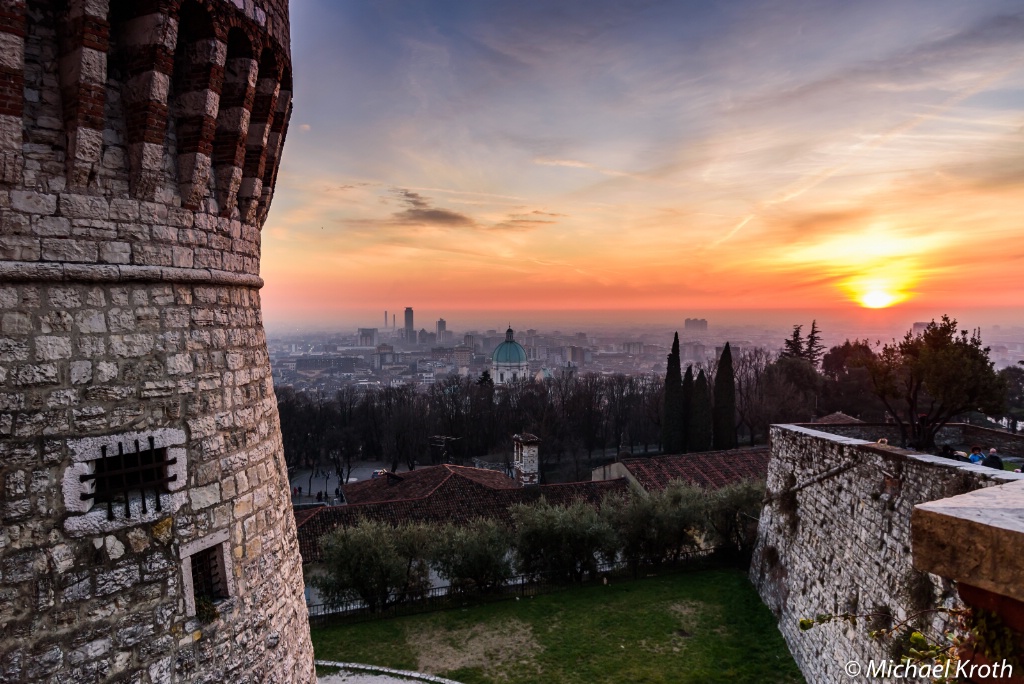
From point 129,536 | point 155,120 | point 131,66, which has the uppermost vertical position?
point 131,66

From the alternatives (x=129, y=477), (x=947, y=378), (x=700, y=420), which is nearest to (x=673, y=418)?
(x=700, y=420)

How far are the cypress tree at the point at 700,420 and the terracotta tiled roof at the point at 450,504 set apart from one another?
1370 centimetres

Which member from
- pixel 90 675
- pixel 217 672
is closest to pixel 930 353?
pixel 217 672

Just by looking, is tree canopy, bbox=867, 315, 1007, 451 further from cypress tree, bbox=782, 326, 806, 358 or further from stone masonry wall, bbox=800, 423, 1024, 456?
cypress tree, bbox=782, 326, 806, 358

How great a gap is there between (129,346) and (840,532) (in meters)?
13.3

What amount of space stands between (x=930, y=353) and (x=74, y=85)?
1658cm

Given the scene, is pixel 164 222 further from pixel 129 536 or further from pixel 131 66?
pixel 129 536

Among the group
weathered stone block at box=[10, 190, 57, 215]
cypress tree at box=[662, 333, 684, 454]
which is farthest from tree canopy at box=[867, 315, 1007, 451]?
cypress tree at box=[662, 333, 684, 454]

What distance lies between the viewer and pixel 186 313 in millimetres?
4832

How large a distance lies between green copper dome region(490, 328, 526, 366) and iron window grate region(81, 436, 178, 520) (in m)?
76.1

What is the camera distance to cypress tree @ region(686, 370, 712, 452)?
3866cm

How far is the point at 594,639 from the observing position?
15.5 metres

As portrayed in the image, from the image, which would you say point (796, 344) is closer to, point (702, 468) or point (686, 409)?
point (686, 409)

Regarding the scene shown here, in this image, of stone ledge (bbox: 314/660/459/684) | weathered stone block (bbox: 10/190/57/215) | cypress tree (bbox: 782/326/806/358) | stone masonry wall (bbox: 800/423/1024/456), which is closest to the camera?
weathered stone block (bbox: 10/190/57/215)
